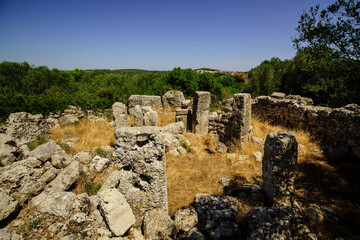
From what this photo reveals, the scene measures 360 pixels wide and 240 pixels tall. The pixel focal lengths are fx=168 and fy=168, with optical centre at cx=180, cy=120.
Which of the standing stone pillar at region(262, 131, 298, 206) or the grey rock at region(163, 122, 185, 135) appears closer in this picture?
the standing stone pillar at region(262, 131, 298, 206)

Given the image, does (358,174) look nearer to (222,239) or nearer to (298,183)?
(298,183)

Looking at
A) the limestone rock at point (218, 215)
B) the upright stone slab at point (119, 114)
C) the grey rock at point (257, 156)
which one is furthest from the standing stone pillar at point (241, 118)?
the upright stone slab at point (119, 114)

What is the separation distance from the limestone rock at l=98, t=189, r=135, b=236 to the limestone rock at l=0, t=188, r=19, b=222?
4.85 ft

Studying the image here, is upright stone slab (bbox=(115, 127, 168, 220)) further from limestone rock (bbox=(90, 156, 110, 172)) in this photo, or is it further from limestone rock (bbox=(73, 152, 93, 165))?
limestone rock (bbox=(73, 152, 93, 165))

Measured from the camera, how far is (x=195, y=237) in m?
2.91

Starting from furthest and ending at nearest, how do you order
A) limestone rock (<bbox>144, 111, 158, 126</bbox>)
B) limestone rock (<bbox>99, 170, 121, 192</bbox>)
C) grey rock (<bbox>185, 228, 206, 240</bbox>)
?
limestone rock (<bbox>144, 111, 158, 126</bbox>) → limestone rock (<bbox>99, 170, 121, 192</bbox>) → grey rock (<bbox>185, 228, 206, 240</bbox>)

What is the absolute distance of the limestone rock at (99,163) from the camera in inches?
215

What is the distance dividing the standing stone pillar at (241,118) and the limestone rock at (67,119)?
27.9 feet

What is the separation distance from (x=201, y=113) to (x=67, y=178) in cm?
596

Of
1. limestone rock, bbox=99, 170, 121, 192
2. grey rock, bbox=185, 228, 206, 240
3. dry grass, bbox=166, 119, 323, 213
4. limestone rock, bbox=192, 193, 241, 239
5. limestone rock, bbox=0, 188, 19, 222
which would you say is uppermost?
limestone rock, bbox=0, 188, 19, 222

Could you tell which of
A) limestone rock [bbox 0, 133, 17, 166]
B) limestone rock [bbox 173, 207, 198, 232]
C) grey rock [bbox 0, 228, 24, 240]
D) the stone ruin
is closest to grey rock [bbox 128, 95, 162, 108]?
limestone rock [bbox 0, 133, 17, 166]

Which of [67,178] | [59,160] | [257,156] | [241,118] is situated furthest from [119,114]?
[257,156]

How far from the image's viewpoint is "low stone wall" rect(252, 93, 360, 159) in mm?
6517

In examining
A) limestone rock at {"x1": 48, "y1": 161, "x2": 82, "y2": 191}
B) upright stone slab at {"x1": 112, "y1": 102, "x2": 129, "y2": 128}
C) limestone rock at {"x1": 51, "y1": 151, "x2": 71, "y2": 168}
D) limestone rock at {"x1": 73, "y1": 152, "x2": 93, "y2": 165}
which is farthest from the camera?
upright stone slab at {"x1": 112, "y1": 102, "x2": 129, "y2": 128}
